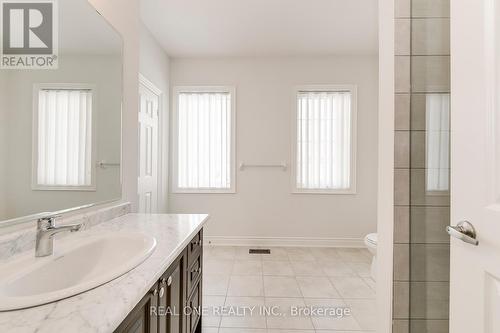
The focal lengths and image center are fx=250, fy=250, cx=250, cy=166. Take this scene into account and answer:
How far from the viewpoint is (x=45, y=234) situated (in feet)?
2.99

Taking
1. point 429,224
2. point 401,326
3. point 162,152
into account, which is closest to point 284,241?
point 162,152

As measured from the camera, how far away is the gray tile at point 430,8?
1.13m

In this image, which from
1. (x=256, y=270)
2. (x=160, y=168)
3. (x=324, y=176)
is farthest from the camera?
(x=324, y=176)

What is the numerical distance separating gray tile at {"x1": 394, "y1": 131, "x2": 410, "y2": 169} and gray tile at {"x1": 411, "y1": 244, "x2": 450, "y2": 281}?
42 cm

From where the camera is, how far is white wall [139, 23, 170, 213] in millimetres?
2768

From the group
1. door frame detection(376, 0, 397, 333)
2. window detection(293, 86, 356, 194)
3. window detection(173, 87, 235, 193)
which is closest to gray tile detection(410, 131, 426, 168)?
door frame detection(376, 0, 397, 333)

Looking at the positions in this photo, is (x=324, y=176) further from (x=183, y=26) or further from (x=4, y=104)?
(x=4, y=104)

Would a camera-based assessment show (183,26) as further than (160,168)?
No

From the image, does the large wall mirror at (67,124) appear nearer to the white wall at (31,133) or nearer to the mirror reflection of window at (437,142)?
the white wall at (31,133)

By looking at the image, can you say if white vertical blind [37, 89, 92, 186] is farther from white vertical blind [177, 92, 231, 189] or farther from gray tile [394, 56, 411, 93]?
white vertical blind [177, 92, 231, 189]

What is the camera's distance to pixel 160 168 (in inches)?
129
